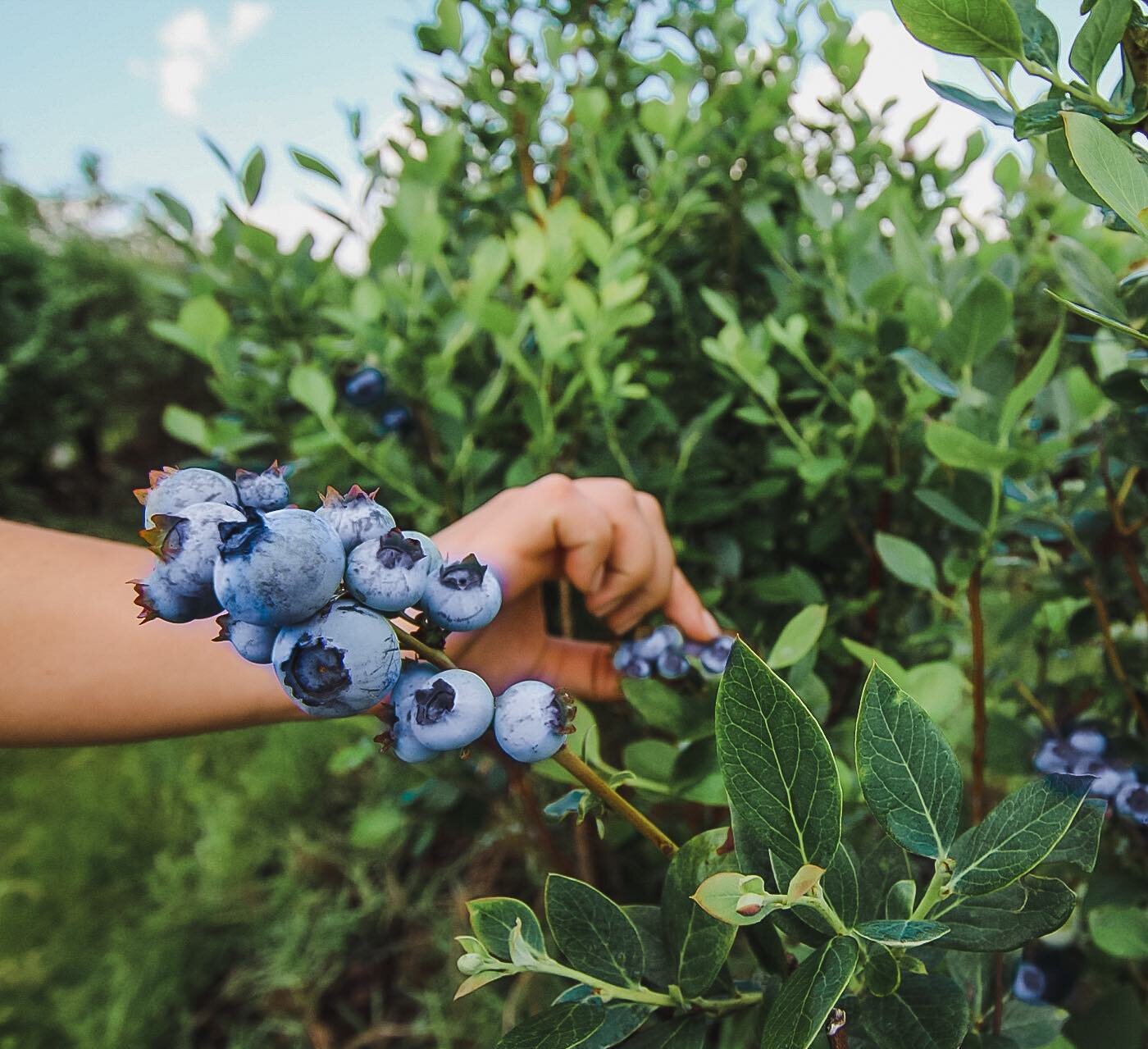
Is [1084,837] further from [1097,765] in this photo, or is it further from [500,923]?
[1097,765]

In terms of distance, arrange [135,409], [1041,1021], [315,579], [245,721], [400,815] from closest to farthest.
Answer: [315,579] < [1041,1021] < [245,721] < [400,815] < [135,409]

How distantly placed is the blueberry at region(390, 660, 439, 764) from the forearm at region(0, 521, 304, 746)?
15.1 inches

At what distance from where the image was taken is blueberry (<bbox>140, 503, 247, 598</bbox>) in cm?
33

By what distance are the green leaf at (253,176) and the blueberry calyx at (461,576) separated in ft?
2.84

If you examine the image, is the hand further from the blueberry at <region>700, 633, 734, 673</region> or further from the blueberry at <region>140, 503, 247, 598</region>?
the blueberry at <region>140, 503, 247, 598</region>

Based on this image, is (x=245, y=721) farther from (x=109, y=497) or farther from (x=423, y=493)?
(x=109, y=497)

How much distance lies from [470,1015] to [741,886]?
161 centimetres

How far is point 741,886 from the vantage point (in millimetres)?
342

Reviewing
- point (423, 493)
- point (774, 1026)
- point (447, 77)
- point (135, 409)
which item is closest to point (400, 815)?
point (423, 493)

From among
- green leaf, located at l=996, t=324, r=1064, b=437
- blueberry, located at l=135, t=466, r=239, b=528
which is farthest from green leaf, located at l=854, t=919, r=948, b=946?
green leaf, located at l=996, t=324, r=1064, b=437

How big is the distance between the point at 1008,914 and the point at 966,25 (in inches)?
18.3

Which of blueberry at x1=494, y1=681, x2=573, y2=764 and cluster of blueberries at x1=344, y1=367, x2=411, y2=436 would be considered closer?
blueberry at x1=494, y1=681, x2=573, y2=764

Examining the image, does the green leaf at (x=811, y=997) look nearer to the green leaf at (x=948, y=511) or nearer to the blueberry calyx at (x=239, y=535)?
the blueberry calyx at (x=239, y=535)

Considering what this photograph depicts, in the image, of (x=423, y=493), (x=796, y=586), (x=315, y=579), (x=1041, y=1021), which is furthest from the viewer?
(x=423, y=493)
